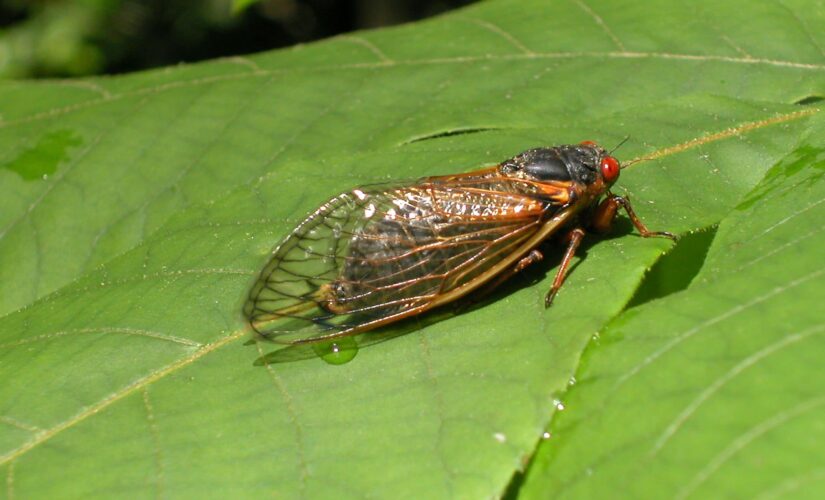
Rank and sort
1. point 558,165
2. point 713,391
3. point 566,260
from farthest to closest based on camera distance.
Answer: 1. point 558,165
2. point 566,260
3. point 713,391

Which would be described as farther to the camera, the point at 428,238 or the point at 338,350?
the point at 428,238

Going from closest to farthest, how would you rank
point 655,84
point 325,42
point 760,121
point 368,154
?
point 760,121 < point 368,154 < point 655,84 < point 325,42

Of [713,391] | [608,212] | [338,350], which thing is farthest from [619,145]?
[713,391]

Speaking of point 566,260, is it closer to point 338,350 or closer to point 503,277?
point 503,277

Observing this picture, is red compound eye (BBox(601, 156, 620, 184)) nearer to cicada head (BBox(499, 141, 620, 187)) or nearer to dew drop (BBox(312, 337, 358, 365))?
cicada head (BBox(499, 141, 620, 187))

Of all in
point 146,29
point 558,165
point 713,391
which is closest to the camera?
point 713,391

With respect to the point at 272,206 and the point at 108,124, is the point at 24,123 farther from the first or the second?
the point at 272,206

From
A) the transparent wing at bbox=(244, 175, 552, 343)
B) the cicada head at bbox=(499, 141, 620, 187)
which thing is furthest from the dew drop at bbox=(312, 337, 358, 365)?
the cicada head at bbox=(499, 141, 620, 187)

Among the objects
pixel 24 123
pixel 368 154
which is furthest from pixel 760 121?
pixel 24 123
